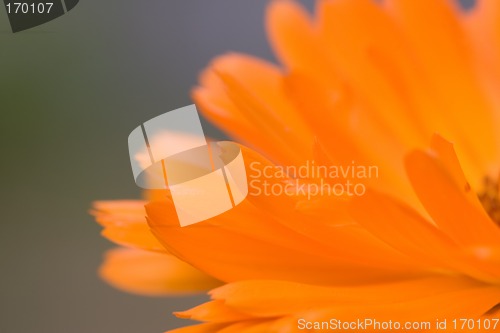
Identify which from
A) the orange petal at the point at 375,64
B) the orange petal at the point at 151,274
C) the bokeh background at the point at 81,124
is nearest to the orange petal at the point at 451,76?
the orange petal at the point at 375,64

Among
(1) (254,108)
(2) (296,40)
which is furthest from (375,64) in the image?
(1) (254,108)

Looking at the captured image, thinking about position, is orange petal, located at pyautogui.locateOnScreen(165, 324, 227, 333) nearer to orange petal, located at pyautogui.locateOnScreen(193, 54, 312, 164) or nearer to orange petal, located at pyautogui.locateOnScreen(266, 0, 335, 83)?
orange petal, located at pyautogui.locateOnScreen(193, 54, 312, 164)

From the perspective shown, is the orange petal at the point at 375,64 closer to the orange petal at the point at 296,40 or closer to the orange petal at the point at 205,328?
the orange petal at the point at 296,40

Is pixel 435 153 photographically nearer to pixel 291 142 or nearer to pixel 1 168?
pixel 291 142

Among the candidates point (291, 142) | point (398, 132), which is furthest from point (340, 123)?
point (398, 132)

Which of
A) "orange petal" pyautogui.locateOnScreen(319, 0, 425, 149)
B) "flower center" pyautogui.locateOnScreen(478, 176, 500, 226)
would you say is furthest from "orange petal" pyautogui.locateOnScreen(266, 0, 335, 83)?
"flower center" pyautogui.locateOnScreen(478, 176, 500, 226)

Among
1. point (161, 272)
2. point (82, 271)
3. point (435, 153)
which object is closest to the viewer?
point (435, 153)
